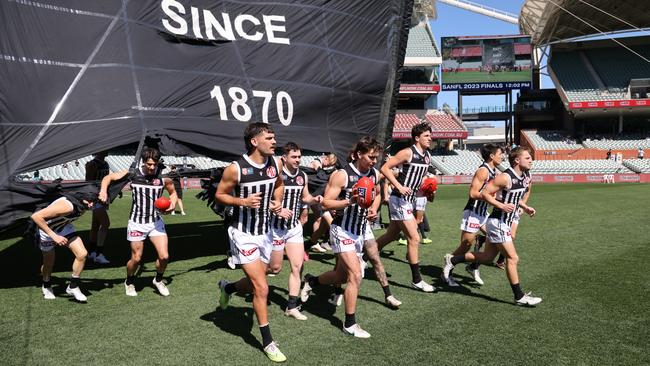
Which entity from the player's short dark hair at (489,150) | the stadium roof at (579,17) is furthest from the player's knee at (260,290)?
the stadium roof at (579,17)

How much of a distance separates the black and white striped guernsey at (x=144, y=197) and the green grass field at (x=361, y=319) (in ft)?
3.49

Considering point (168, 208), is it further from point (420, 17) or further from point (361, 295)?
point (420, 17)

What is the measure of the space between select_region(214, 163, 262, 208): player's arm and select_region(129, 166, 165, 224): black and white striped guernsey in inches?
92.1

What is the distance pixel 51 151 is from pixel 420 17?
51734 millimetres

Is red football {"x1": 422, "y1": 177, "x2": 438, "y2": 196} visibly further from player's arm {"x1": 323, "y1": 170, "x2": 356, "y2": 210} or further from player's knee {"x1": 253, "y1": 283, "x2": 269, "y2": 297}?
player's knee {"x1": 253, "y1": 283, "x2": 269, "y2": 297}

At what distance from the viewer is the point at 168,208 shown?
617 centimetres

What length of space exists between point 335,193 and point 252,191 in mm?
1002

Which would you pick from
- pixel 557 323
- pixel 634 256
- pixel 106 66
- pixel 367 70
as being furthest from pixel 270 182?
pixel 634 256

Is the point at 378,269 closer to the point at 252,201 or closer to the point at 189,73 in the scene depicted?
the point at 252,201

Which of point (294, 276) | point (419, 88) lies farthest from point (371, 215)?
point (419, 88)

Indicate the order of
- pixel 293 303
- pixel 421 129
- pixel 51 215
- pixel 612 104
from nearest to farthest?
pixel 293 303, pixel 51 215, pixel 421 129, pixel 612 104

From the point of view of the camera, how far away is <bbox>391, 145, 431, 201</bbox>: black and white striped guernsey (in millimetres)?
6840

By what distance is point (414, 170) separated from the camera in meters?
6.88

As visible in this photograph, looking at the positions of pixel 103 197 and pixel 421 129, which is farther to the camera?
pixel 421 129
